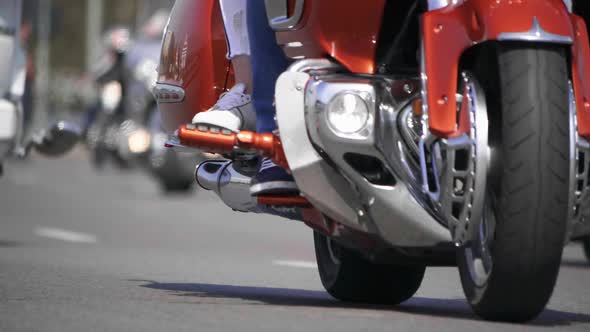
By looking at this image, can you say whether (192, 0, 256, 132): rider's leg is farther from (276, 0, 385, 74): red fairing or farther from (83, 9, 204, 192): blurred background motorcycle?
(83, 9, 204, 192): blurred background motorcycle

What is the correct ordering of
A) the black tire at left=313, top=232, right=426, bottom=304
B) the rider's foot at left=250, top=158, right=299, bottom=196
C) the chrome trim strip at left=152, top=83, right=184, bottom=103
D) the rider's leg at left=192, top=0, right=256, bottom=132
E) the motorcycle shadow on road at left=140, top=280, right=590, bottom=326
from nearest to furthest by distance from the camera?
the rider's foot at left=250, top=158, right=299, bottom=196 → the rider's leg at left=192, top=0, right=256, bottom=132 → the motorcycle shadow on road at left=140, top=280, right=590, bottom=326 → the black tire at left=313, top=232, right=426, bottom=304 → the chrome trim strip at left=152, top=83, right=184, bottom=103

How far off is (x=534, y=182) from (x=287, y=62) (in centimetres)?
127

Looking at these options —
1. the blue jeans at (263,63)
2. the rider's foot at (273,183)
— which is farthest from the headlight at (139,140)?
the rider's foot at (273,183)

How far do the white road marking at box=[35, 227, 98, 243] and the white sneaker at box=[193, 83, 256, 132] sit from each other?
23.0 feet

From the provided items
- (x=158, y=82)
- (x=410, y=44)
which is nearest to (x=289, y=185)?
(x=410, y=44)

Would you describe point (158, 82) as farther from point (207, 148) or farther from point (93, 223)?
point (93, 223)

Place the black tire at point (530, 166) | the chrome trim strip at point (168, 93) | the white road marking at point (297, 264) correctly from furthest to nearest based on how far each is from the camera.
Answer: the white road marking at point (297, 264)
the chrome trim strip at point (168, 93)
the black tire at point (530, 166)

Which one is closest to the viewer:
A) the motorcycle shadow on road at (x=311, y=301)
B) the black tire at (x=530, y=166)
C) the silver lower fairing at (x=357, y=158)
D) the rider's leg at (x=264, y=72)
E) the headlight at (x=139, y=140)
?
the black tire at (x=530, y=166)

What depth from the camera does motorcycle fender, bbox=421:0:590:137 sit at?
4.79m

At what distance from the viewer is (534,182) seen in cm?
475

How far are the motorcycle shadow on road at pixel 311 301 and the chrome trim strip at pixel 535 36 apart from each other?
3.20 ft

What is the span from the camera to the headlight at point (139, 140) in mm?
20972

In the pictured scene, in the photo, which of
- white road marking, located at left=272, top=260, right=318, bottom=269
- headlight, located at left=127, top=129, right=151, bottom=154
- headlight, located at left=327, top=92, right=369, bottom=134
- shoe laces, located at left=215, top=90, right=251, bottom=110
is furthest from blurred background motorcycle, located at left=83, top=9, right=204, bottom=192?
headlight, located at left=327, top=92, right=369, bottom=134

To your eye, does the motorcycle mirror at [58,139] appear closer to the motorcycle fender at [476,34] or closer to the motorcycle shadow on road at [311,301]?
the motorcycle shadow on road at [311,301]
